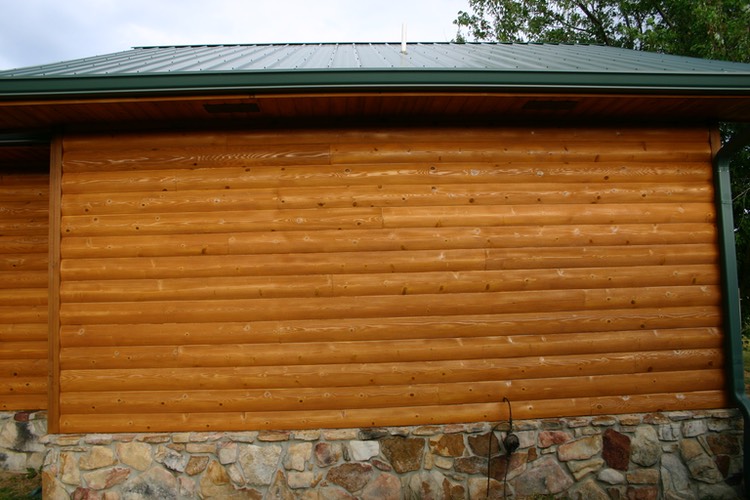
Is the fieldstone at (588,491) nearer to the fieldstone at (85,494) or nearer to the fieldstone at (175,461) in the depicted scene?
the fieldstone at (175,461)

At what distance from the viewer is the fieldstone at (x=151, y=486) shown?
371 cm

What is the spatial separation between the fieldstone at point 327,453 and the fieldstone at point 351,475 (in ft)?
0.21

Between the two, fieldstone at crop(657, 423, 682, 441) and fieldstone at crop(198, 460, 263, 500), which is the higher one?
fieldstone at crop(657, 423, 682, 441)

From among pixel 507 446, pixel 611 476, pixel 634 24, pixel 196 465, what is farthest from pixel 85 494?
pixel 634 24

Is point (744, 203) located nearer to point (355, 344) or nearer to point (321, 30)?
point (355, 344)

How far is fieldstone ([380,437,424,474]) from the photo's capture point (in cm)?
376

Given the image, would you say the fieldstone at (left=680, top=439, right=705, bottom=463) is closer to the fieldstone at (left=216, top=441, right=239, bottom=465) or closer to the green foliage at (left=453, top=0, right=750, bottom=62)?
the fieldstone at (left=216, top=441, right=239, bottom=465)

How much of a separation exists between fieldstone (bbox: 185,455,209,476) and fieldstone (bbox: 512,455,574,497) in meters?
2.39

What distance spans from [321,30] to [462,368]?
143 ft

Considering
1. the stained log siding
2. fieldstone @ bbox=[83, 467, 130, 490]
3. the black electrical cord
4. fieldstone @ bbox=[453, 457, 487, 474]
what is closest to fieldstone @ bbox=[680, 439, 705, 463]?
the stained log siding

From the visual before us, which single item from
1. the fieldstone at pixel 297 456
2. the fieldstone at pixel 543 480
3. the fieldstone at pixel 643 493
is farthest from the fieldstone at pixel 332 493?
the fieldstone at pixel 643 493

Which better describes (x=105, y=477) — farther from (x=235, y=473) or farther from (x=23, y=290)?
(x=23, y=290)

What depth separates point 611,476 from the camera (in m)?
3.87

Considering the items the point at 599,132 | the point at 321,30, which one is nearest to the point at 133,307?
the point at 599,132
